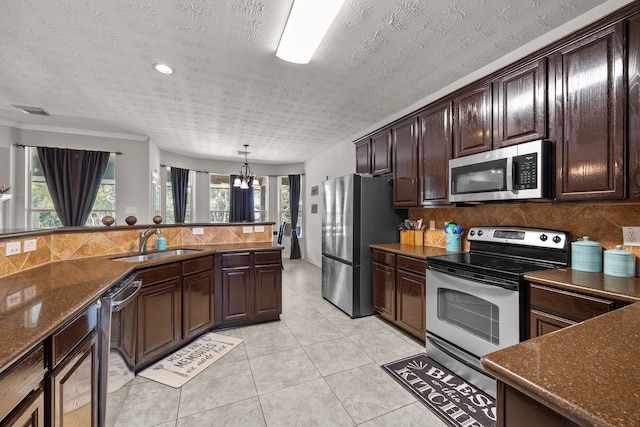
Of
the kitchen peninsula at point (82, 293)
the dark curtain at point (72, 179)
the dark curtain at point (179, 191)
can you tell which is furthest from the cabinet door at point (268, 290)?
the dark curtain at point (179, 191)

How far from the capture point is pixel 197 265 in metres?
2.61

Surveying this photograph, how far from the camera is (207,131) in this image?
15.0 ft

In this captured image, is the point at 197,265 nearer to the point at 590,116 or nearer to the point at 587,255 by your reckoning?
the point at 587,255

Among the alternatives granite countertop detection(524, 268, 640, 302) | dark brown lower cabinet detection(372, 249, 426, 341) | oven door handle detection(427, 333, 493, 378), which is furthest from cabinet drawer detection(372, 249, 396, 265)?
granite countertop detection(524, 268, 640, 302)

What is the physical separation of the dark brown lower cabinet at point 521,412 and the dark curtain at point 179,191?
649 cm

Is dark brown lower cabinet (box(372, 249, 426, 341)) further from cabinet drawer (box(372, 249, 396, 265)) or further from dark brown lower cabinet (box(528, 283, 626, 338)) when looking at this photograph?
dark brown lower cabinet (box(528, 283, 626, 338))

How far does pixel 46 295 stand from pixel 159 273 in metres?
0.92

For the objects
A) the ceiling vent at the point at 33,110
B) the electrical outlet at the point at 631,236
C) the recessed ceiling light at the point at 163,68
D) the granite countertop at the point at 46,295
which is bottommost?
the granite countertop at the point at 46,295

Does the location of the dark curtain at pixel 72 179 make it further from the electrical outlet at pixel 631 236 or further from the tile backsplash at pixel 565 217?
the electrical outlet at pixel 631 236

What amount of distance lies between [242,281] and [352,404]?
5.51 ft

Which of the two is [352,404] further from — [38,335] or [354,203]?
[354,203]

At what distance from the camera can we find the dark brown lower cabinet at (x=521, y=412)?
58 cm

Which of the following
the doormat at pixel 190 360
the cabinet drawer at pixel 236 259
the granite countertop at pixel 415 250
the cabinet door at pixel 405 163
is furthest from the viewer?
the cabinet door at pixel 405 163

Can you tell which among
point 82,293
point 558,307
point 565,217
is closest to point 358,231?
point 565,217
